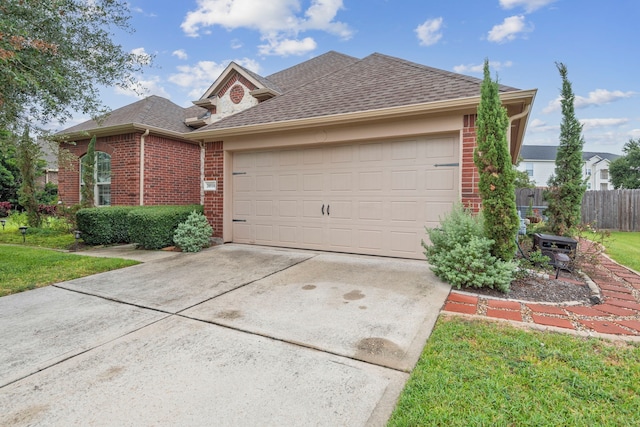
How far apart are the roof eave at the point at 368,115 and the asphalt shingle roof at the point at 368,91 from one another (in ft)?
0.57

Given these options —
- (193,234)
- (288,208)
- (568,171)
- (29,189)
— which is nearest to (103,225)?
(193,234)

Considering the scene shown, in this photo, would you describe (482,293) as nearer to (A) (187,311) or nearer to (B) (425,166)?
(B) (425,166)

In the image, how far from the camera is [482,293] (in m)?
4.09

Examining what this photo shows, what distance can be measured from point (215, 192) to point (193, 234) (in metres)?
1.23

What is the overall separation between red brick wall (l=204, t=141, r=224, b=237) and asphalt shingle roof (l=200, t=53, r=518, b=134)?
590 millimetres

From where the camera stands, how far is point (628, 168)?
24094 millimetres

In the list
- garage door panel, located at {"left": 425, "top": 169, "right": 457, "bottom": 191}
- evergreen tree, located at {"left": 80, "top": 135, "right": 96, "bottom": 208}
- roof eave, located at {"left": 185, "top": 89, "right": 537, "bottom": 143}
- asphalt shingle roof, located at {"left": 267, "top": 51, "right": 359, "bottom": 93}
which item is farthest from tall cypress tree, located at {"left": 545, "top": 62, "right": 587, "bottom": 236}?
evergreen tree, located at {"left": 80, "top": 135, "right": 96, "bottom": 208}

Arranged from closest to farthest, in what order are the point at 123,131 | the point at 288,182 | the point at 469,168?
the point at 469,168 < the point at 288,182 < the point at 123,131

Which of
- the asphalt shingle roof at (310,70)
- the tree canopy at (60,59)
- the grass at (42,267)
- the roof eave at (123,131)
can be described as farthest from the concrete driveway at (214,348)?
the asphalt shingle roof at (310,70)

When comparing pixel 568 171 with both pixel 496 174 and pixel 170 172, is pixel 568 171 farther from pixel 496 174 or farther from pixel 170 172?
pixel 170 172

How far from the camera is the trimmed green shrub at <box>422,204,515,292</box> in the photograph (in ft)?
13.4

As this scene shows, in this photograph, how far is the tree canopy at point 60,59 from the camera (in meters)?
4.85

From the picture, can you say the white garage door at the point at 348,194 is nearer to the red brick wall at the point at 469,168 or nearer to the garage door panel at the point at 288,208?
the garage door panel at the point at 288,208

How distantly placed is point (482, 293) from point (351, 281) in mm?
1683
